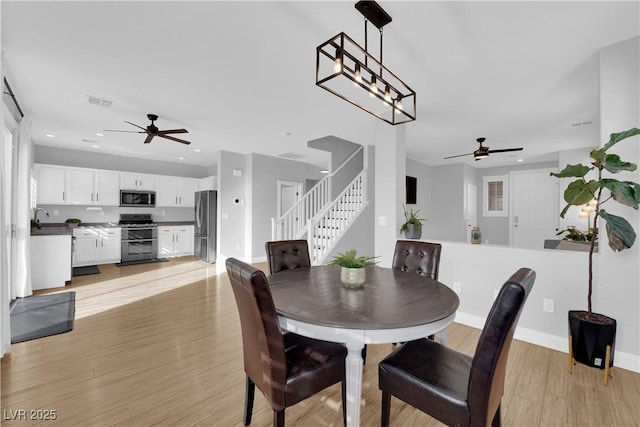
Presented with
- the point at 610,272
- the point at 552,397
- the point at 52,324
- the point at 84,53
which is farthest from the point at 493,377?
the point at 52,324

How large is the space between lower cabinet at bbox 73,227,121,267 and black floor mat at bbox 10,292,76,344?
2.19m

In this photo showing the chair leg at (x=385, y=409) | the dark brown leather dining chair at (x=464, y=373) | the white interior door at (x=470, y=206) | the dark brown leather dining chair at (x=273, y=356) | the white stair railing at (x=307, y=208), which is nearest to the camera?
the dark brown leather dining chair at (x=464, y=373)

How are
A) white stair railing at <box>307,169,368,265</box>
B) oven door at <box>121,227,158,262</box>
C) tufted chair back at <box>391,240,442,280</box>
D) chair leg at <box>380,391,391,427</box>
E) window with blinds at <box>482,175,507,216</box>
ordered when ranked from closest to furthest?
chair leg at <box>380,391,391,427</box>
tufted chair back at <box>391,240,442,280</box>
white stair railing at <box>307,169,368,265</box>
oven door at <box>121,227,158,262</box>
window with blinds at <box>482,175,507,216</box>

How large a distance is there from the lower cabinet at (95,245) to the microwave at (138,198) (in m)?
0.66

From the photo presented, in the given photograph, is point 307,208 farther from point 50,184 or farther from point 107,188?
point 50,184

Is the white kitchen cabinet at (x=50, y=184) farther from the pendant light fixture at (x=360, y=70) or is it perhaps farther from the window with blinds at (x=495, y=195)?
the window with blinds at (x=495, y=195)

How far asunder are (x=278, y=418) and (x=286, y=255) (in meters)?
1.39

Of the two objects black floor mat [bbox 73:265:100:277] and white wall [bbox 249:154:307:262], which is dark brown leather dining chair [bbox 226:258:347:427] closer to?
white wall [bbox 249:154:307:262]

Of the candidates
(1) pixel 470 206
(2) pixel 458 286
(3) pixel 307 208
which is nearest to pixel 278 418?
(2) pixel 458 286

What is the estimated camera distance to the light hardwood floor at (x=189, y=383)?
1.74m

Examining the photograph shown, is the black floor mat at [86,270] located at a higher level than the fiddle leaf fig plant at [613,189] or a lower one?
lower

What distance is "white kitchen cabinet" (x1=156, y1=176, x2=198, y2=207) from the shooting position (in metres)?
7.08

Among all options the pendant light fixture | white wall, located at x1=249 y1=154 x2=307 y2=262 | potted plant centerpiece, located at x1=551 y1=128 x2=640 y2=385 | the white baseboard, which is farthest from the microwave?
potted plant centerpiece, located at x1=551 y1=128 x2=640 y2=385

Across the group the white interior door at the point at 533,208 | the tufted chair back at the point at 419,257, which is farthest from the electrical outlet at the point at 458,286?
the white interior door at the point at 533,208
